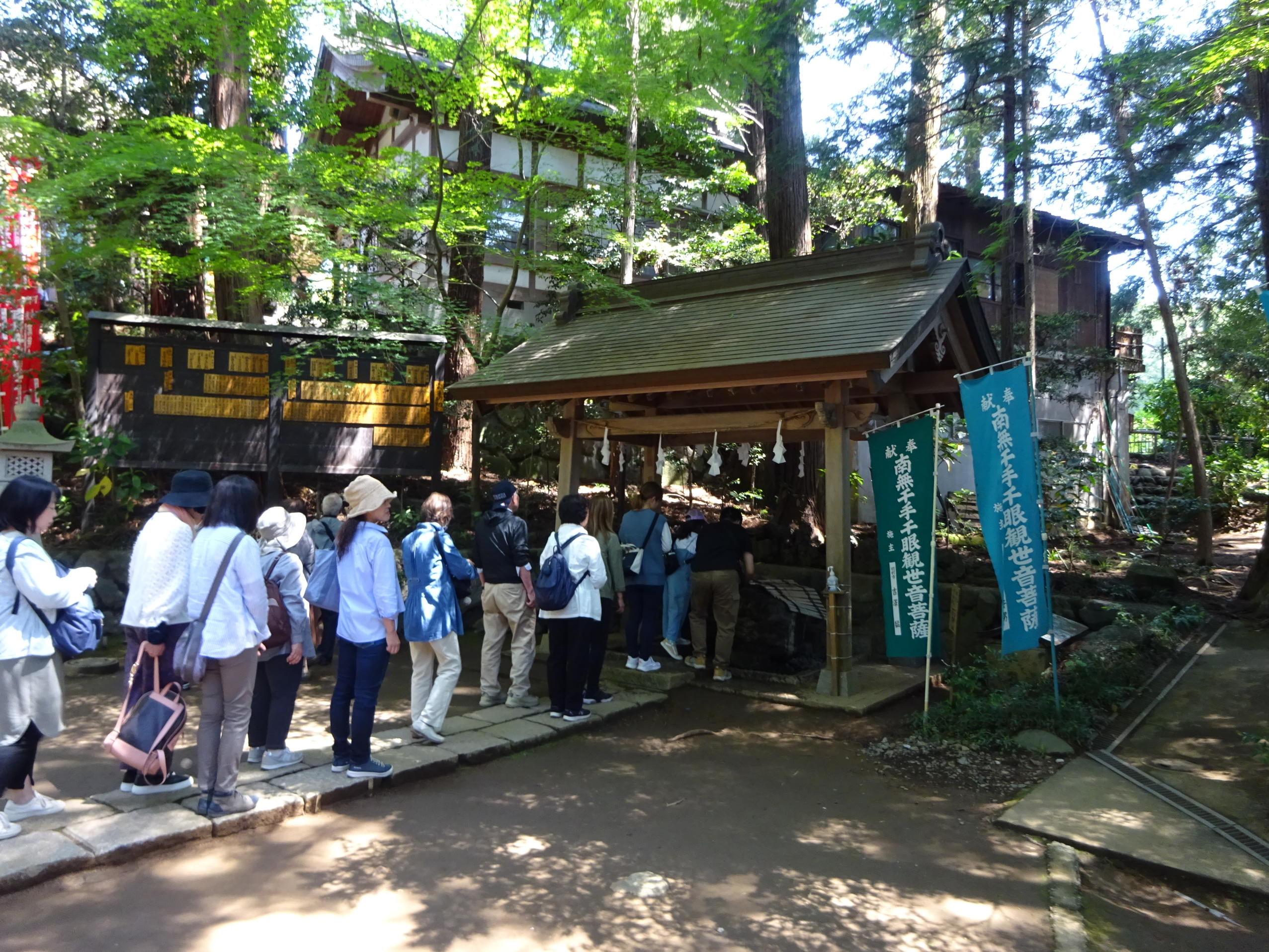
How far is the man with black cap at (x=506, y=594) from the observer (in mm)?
7188

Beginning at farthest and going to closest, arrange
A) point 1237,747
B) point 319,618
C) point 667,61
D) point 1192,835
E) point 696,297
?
1. point 667,61
2. point 696,297
3. point 319,618
4. point 1237,747
5. point 1192,835

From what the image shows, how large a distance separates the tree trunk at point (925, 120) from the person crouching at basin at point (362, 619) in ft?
20.1

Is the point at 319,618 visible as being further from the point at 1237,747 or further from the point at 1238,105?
the point at 1238,105

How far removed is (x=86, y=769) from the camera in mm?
5789

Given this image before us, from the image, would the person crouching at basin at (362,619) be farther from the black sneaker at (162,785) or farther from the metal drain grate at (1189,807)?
the metal drain grate at (1189,807)

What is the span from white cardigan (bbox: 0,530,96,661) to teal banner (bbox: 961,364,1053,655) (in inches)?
247

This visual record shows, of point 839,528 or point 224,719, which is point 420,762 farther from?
point 839,528

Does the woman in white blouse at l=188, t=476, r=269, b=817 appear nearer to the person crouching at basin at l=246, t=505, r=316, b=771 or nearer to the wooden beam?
the person crouching at basin at l=246, t=505, r=316, b=771

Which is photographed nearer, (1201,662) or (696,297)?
(1201,662)

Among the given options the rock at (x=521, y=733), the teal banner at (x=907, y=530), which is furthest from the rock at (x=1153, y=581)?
the rock at (x=521, y=733)

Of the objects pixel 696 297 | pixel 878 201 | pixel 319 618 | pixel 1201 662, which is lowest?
pixel 1201 662

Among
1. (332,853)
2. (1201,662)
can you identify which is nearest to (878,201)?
(1201,662)

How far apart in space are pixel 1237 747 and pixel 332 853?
21.5 ft

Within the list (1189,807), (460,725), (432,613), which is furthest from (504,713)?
(1189,807)
